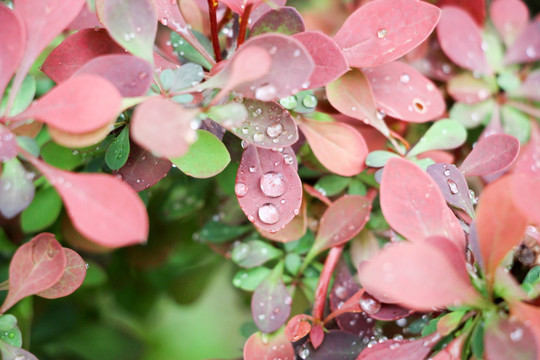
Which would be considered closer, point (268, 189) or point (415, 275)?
point (415, 275)

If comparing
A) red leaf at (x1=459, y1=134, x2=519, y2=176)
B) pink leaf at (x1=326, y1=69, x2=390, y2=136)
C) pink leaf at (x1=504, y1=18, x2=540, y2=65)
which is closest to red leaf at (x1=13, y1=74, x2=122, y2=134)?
pink leaf at (x1=326, y1=69, x2=390, y2=136)

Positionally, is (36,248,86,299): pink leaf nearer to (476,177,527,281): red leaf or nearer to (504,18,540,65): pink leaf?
(476,177,527,281): red leaf

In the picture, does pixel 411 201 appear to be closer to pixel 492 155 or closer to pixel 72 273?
pixel 492 155

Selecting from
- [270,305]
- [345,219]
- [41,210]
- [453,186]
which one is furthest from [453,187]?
[41,210]

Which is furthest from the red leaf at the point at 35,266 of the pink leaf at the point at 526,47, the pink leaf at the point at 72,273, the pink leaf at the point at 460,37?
the pink leaf at the point at 526,47

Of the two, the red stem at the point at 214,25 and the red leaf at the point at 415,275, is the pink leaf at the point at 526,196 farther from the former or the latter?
the red stem at the point at 214,25

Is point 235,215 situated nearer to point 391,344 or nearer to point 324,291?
point 324,291
